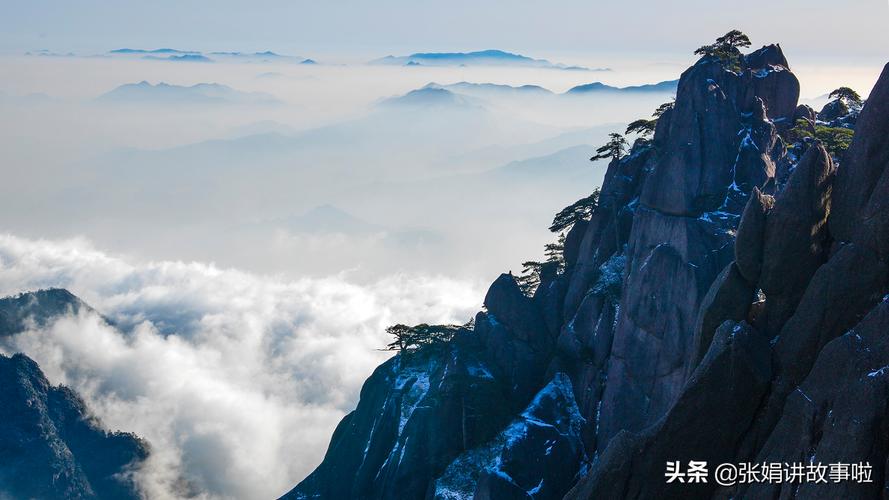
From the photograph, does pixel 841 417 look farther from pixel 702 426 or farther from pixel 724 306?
pixel 724 306

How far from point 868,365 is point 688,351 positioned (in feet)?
66.8

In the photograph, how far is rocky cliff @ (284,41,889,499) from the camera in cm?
3969

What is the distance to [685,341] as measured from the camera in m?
56.7

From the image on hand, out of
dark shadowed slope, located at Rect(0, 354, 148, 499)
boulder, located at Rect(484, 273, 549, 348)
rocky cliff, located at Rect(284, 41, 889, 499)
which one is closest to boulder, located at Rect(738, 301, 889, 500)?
rocky cliff, located at Rect(284, 41, 889, 499)

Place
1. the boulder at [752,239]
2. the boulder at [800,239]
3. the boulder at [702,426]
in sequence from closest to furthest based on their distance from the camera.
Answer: the boulder at [702,426] → the boulder at [800,239] → the boulder at [752,239]

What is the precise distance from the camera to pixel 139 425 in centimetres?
17812

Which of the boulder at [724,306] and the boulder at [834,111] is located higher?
the boulder at [834,111]

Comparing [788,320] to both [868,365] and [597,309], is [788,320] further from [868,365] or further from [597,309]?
[597,309]

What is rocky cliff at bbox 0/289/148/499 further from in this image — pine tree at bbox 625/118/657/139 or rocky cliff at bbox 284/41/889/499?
pine tree at bbox 625/118/657/139

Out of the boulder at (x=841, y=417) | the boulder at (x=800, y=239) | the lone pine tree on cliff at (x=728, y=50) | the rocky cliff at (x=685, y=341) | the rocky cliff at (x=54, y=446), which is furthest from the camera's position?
the rocky cliff at (x=54, y=446)

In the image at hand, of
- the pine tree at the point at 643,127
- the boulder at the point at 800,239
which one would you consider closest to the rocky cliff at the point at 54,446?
the pine tree at the point at 643,127

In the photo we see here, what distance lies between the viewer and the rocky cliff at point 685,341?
1563 inches

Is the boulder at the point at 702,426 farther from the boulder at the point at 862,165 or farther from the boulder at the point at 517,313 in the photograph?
the boulder at the point at 517,313

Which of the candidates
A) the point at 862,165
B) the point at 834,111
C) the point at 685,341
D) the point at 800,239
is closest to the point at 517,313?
the point at 685,341
